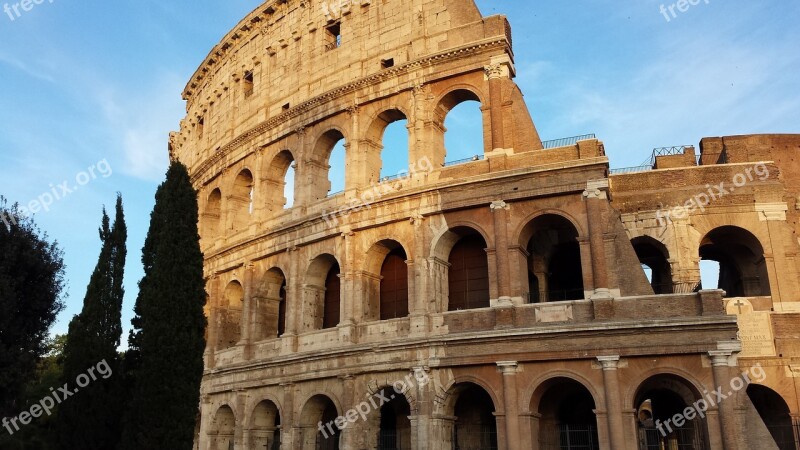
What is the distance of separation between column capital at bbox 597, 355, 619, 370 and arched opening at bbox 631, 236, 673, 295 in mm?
5526

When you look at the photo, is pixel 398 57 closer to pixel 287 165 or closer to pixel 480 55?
pixel 480 55

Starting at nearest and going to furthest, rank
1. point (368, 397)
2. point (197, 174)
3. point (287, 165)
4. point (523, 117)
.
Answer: point (368, 397)
point (523, 117)
point (287, 165)
point (197, 174)

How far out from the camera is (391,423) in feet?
63.8

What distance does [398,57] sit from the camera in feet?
67.1

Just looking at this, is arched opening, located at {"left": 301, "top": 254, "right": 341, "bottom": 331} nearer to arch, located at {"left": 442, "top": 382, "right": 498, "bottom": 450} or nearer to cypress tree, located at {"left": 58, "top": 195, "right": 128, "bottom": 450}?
arch, located at {"left": 442, "top": 382, "right": 498, "bottom": 450}

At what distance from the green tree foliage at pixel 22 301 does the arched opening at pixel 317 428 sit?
7275 mm

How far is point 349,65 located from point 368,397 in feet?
33.0

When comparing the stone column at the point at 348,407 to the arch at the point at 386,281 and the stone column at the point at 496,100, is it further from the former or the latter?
the stone column at the point at 496,100

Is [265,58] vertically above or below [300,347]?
above

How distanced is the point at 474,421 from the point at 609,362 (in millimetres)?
4284

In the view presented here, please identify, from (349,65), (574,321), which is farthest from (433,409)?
(349,65)

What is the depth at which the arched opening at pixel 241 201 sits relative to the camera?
24.9 meters

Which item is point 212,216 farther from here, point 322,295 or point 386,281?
point 386,281

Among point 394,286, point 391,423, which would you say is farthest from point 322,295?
point 391,423
